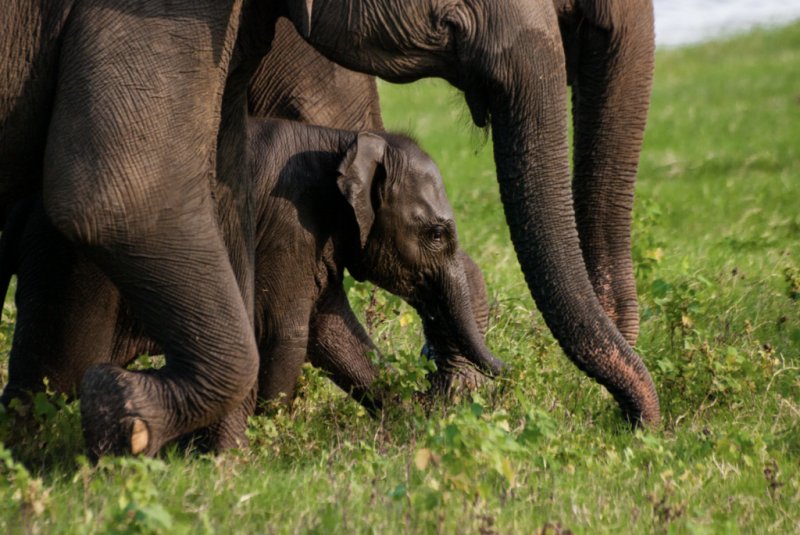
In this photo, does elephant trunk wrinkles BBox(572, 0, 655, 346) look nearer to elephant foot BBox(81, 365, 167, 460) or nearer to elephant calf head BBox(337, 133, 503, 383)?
elephant calf head BBox(337, 133, 503, 383)

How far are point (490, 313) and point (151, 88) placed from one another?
3.48m

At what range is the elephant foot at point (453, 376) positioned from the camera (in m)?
6.98

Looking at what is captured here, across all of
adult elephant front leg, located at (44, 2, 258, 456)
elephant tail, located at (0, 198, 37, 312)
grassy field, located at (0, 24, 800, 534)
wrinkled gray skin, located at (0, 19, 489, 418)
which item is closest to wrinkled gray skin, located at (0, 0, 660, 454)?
adult elephant front leg, located at (44, 2, 258, 456)

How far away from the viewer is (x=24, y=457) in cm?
566

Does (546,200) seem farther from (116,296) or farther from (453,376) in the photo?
(453,376)

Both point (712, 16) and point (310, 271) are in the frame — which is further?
point (712, 16)

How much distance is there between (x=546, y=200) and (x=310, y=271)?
177 cm

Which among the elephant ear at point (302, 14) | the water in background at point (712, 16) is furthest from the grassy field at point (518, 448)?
the water in background at point (712, 16)

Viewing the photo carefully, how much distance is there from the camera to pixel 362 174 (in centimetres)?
648

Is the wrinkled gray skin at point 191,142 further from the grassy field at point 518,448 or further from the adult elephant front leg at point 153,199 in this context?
the grassy field at point 518,448

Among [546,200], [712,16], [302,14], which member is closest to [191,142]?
[302,14]

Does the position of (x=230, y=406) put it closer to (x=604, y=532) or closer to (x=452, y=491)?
(x=452, y=491)

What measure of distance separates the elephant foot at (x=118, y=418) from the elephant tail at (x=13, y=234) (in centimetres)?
123

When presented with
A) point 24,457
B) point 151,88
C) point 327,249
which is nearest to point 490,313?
point 327,249
